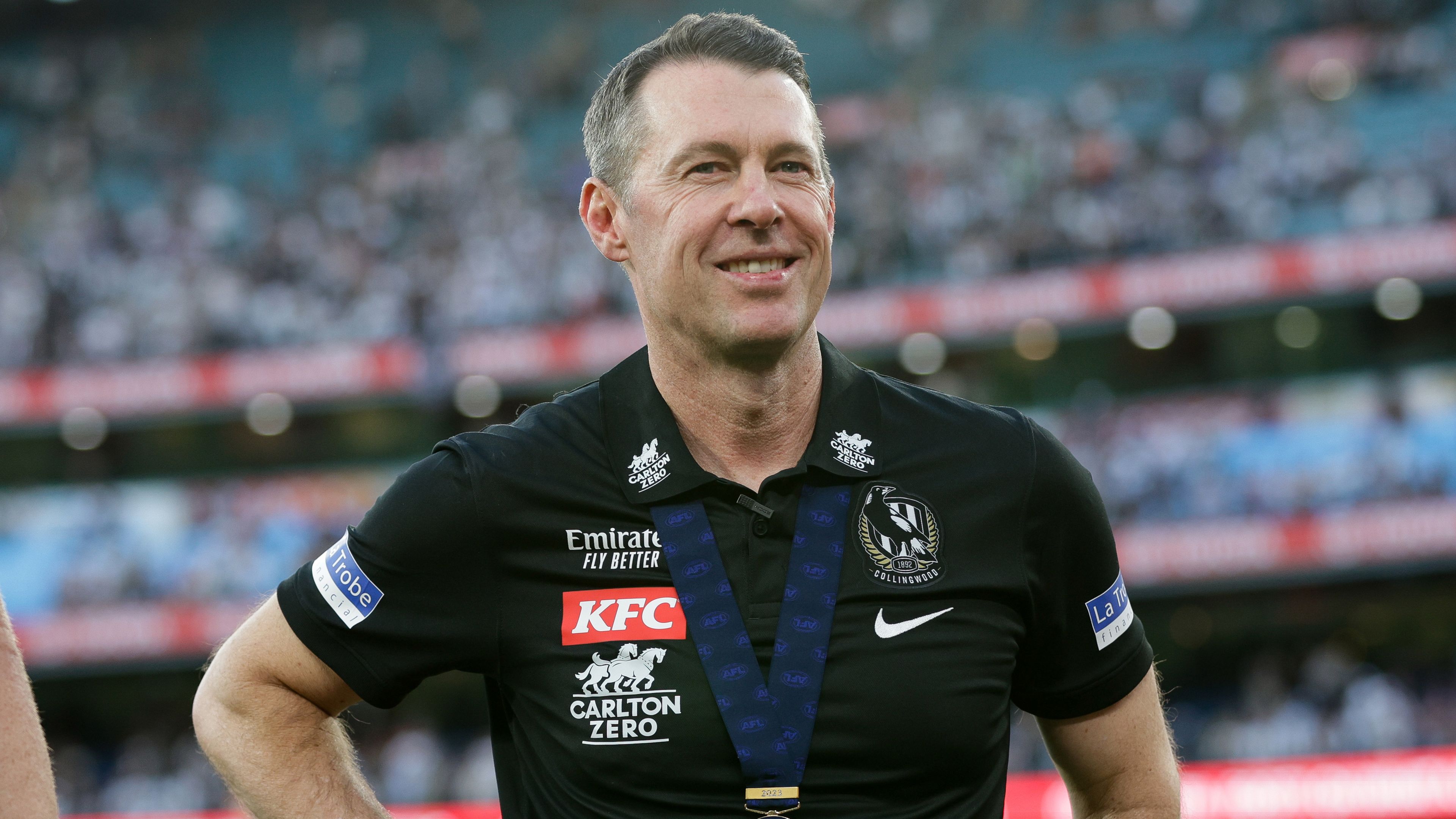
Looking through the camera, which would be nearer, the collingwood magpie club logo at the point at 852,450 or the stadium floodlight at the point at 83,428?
the collingwood magpie club logo at the point at 852,450

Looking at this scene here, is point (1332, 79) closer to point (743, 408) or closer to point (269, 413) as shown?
point (269, 413)

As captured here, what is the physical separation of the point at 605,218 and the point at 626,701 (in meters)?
0.69

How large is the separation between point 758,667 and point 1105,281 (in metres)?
16.0

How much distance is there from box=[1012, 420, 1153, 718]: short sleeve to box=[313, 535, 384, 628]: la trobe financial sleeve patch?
87cm

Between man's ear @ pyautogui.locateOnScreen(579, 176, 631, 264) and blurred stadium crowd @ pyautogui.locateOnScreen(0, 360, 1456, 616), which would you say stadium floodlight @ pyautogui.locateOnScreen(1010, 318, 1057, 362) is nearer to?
blurred stadium crowd @ pyautogui.locateOnScreen(0, 360, 1456, 616)

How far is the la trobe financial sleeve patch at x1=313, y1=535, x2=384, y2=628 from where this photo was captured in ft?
5.97

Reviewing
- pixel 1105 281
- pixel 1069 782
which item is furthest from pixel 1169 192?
pixel 1069 782

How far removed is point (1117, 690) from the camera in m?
1.95

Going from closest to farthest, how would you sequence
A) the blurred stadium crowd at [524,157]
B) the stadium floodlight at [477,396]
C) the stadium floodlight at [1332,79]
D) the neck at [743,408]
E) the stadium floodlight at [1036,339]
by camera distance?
the neck at [743,408]
the stadium floodlight at [1036,339]
the blurred stadium crowd at [524,157]
the stadium floodlight at [1332,79]
the stadium floodlight at [477,396]

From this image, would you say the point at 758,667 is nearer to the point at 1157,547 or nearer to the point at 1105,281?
the point at 1157,547

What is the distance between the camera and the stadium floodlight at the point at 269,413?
1972 centimetres

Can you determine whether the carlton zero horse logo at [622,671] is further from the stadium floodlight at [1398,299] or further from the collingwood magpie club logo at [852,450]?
the stadium floodlight at [1398,299]

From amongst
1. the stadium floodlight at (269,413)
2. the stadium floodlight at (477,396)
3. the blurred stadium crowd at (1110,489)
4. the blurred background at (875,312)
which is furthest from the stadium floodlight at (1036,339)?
the stadium floodlight at (269,413)

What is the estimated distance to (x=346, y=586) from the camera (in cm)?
183
